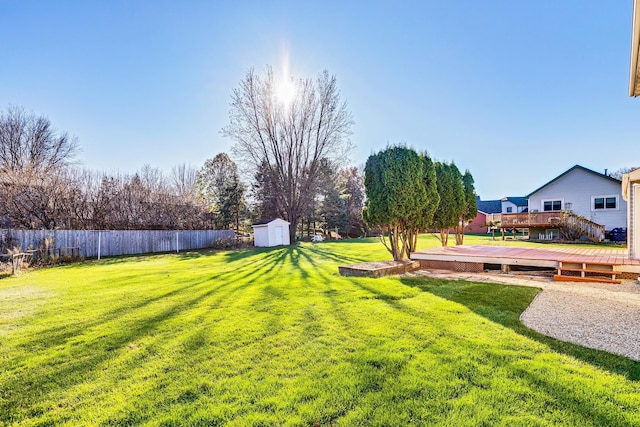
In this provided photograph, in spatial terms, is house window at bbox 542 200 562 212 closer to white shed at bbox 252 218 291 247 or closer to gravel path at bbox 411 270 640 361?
gravel path at bbox 411 270 640 361

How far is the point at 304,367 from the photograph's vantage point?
283 cm

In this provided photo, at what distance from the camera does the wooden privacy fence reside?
527 inches

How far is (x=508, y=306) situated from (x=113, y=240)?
19432 mm

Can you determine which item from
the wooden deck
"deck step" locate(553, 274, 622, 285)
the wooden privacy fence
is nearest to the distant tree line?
the wooden privacy fence

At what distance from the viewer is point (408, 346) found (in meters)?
3.23

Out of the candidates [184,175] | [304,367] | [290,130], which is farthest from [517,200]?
[184,175]

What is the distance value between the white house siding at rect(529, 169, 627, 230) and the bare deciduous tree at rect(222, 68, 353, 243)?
16068mm

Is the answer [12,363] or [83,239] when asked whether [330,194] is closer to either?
[83,239]

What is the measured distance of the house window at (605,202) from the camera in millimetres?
20422

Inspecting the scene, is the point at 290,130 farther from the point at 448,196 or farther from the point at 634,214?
the point at 634,214

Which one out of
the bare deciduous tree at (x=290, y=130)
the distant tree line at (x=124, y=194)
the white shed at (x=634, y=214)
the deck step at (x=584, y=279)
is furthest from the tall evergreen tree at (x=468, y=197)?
the distant tree line at (x=124, y=194)

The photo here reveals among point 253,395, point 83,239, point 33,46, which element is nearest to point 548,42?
point 253,395

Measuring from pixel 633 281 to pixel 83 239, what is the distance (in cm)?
2155

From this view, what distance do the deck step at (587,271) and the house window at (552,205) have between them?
730 inches
